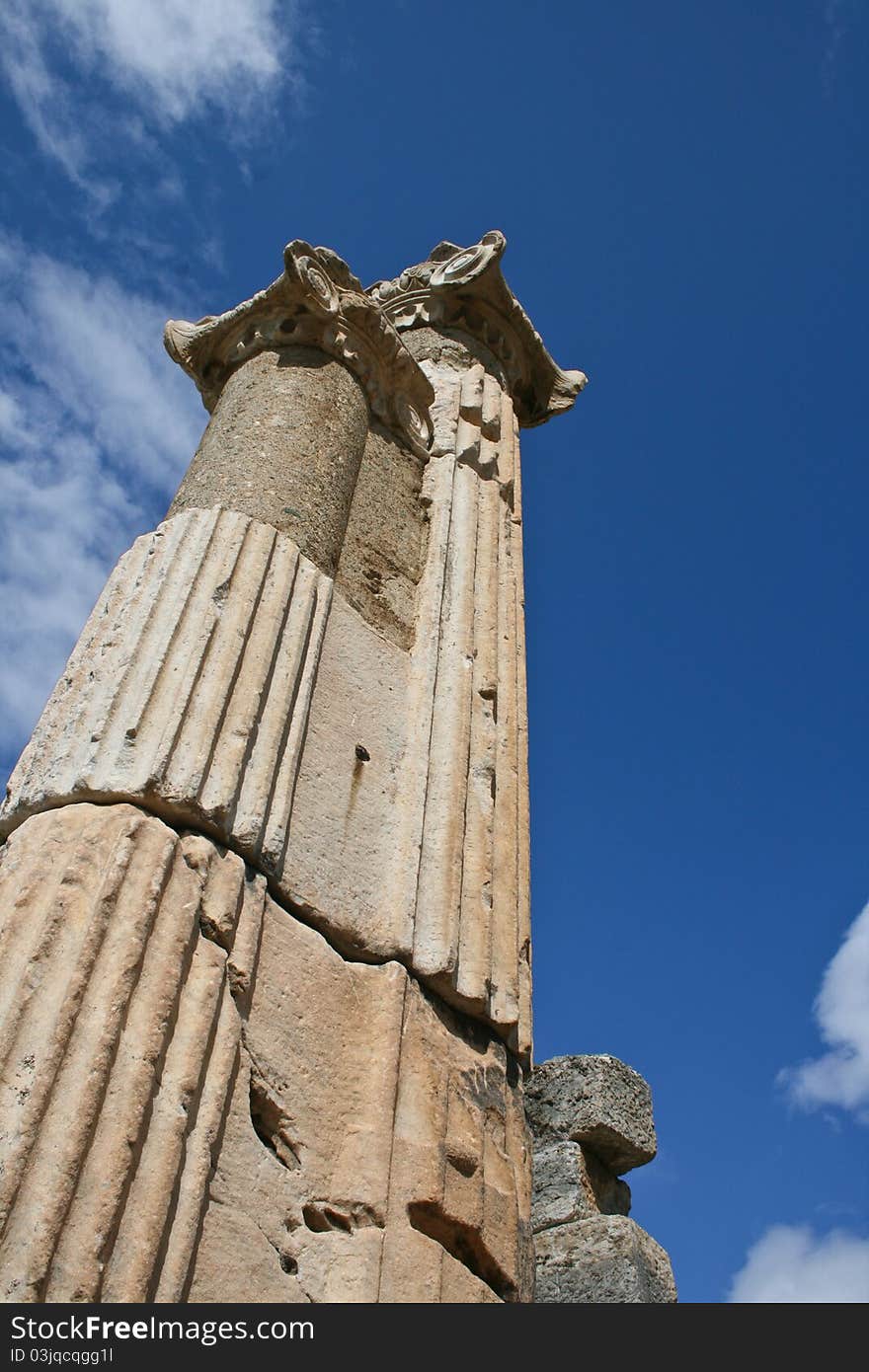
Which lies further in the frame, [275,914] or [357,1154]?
[275,914]

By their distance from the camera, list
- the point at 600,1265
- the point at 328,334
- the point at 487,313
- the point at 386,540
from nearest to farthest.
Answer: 1. the point at 600,1265
2. the point at 386,540
3. the point at 328,334
4. the point at 487,313

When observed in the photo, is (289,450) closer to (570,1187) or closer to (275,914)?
(275,914)

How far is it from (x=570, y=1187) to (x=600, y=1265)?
34cm

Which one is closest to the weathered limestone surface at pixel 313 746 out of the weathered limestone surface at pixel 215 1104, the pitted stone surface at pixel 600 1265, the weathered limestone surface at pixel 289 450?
the weathered limestone surface at pixel 215 1104

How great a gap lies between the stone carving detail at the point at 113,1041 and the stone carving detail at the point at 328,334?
2.91m

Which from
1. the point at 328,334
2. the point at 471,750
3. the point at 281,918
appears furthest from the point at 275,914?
the point at 328,334

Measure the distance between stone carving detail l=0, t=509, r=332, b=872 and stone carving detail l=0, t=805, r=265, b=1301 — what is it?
4.9 inches

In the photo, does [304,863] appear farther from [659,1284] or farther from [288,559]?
[659,1284]

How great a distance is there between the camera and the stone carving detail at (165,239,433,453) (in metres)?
4.95

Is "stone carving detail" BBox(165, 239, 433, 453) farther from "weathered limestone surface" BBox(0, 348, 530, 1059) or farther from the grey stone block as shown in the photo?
the grey stone block

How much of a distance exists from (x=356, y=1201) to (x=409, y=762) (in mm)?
1432

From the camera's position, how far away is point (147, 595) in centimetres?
333

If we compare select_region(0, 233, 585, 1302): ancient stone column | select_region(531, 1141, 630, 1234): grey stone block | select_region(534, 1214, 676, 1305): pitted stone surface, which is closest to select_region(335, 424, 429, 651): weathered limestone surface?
select_region(0, 233, 585, 1302): ancient stone column

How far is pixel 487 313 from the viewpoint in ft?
21.2
